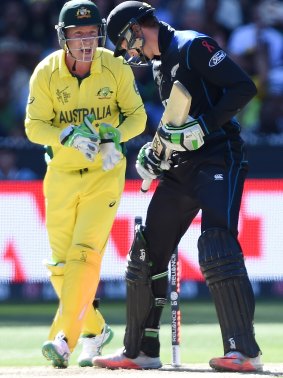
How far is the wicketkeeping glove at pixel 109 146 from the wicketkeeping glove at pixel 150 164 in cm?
25

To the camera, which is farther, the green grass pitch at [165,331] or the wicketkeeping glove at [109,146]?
the green grass pitch at [165,331]

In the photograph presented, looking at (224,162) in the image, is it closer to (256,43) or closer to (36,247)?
(36,247)

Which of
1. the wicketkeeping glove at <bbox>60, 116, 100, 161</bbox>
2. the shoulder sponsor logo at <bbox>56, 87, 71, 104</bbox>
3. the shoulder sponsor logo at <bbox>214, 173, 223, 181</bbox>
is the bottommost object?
the shoulder sponsor logo at <bbox>214, 173, 223, 181</bbox>

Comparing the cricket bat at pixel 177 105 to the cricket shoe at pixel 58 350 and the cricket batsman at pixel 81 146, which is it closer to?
the cricket batsman at pixel 81 146

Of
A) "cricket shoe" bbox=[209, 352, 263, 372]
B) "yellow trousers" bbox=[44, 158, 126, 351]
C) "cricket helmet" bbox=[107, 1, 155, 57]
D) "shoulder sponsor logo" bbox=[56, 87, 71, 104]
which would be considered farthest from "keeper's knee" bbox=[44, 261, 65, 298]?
"cricket helmet" bbox=[107, 1, 155, 57]

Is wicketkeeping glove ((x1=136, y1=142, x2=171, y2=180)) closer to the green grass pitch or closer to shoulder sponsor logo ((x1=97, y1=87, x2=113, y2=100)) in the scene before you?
shoulder sponsor logo ((x1=97, y1=87, x2=113, y2=100))

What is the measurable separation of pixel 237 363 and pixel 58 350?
1246 mm

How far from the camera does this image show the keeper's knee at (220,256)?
6523 millimetres

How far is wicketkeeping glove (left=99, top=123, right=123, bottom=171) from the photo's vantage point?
24.3 ft

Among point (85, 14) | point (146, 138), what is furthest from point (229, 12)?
point (85, 14)

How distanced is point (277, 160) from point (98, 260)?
5.38 meters

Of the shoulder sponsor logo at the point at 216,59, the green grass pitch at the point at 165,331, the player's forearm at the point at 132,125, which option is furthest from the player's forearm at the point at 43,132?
the green grass pitch at the point at 165,331

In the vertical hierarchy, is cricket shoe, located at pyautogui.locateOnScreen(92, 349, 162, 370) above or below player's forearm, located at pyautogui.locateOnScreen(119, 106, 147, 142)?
below

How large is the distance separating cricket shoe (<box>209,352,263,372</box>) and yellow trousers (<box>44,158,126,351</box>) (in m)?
1.18
